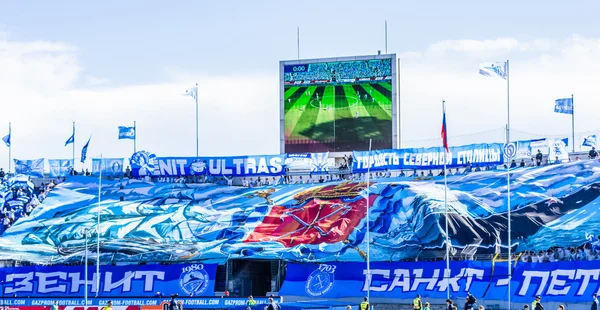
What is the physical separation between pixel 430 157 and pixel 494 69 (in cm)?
803

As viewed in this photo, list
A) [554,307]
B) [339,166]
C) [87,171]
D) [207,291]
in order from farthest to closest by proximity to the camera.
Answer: [87,171] < [339,166] < [207,291] < [554,307]

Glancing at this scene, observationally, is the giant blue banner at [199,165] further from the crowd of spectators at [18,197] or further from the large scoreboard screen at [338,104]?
the crowd of spectators at [18,197]

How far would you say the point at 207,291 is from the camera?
2194 inches

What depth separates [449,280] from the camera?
50.8 meters

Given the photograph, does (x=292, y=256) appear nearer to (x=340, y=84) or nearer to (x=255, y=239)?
(x=255, y=239)

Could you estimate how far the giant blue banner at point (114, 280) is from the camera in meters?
56.5

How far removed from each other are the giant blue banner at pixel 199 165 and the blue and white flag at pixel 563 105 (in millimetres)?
19634

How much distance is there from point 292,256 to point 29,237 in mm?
18235

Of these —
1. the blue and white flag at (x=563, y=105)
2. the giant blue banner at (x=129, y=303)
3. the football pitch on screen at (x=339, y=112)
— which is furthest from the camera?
the football pitch on screen at (x=339, y=112)

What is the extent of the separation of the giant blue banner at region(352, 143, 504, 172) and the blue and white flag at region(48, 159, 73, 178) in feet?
70.2

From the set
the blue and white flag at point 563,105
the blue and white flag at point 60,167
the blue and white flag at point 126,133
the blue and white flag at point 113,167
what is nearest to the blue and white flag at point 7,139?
the blue and white flag at point 60,167

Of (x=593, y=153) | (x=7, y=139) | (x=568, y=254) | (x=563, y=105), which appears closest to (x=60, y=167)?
(x=7, y=139)

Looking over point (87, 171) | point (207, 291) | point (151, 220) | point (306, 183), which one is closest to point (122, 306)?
point (207, 291)

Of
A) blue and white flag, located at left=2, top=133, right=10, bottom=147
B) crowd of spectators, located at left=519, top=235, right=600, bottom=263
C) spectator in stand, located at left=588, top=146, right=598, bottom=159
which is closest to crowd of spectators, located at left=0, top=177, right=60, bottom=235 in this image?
blue and white flag, located at left=2, top=133, right=10, bottom=147
